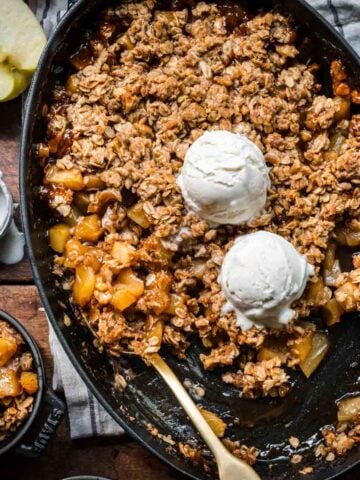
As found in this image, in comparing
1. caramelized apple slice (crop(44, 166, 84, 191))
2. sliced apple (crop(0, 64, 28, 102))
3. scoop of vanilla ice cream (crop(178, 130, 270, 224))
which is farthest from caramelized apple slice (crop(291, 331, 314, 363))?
sliced apple (crop(0, 64, 28, 102))

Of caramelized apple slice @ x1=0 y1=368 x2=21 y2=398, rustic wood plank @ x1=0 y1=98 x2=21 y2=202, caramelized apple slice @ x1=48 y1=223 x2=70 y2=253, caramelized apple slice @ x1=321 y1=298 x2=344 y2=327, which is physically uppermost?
rustic wood plank @ x1=0 y1=98 x2=21 y2=202

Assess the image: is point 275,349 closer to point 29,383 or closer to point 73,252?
point 73,252

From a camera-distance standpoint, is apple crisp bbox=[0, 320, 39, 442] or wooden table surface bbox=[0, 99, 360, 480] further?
wooden table surface bbox=[0, 99, 360, 480]

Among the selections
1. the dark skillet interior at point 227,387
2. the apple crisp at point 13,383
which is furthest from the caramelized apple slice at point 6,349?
the dark skillet interior at point 227,387

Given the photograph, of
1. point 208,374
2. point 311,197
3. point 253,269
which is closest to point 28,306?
point 208,374

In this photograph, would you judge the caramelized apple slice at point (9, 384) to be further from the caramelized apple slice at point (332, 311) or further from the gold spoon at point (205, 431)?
the caramelized apple slice at point (332, 311)

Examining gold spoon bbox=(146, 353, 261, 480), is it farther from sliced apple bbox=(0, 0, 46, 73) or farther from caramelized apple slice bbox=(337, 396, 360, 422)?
sliced apple bbox=(0, 0, 46, 73)
